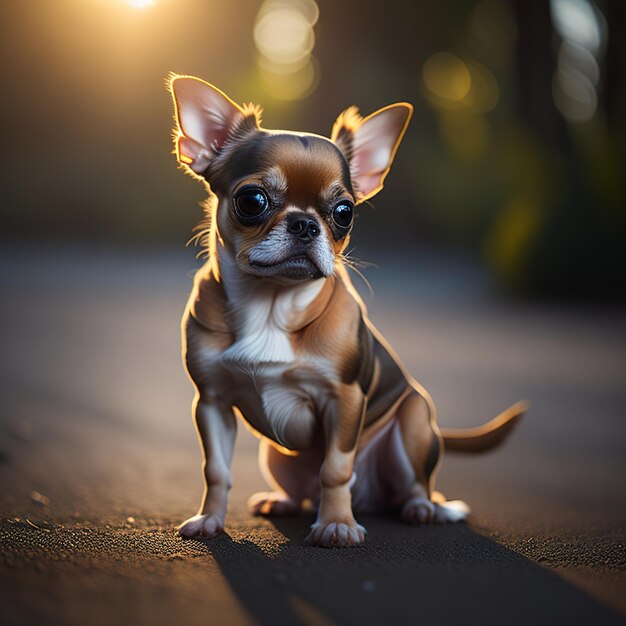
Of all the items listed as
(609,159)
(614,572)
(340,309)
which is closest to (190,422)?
(340,309)

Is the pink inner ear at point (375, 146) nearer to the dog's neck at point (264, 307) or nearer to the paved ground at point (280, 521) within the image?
the dog's neck at point (264, 307)

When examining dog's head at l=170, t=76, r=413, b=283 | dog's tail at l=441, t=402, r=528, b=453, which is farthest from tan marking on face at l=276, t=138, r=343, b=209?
dog's tail at l=441, t=402, r=528, b=453

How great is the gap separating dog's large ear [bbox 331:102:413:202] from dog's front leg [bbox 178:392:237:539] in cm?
77

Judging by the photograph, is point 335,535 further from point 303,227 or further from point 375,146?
point 375,146

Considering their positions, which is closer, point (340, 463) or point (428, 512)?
point (340, 463)

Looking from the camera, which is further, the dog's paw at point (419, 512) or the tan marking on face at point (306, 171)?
the dog's paw at point (419, 512)

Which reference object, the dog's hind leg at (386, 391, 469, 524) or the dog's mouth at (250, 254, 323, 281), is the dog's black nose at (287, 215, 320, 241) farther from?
the dog's hind leg at (386, 391, 469, 524)

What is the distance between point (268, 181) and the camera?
228 centimetres

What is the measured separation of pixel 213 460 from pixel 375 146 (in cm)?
106

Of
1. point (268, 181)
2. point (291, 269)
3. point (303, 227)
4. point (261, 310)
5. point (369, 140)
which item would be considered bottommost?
point (261, 310)

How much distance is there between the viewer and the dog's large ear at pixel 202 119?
2.45 meters

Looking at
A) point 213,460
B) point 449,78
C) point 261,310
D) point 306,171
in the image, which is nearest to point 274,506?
point 213,460

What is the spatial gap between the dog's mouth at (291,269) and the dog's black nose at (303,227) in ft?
0.17

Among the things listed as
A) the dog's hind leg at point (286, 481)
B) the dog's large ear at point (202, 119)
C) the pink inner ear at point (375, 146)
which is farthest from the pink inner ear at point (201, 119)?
the dog's hind leg at point (286, 481)
